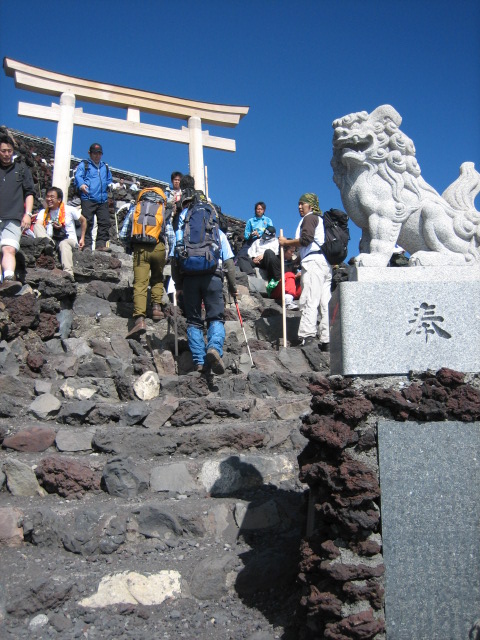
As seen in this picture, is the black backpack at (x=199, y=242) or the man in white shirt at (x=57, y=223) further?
the man in white shirt at (x=57, y=223)

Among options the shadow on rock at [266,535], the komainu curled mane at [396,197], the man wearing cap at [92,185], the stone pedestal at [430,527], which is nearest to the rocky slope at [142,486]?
the shadow on rock at [266,535]

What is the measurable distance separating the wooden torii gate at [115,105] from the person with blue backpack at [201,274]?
18.1 feet

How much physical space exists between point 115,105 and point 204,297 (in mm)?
7387

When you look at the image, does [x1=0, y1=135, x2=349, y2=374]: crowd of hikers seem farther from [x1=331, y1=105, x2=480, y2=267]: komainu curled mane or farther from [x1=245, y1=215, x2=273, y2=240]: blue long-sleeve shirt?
[x1=331, y1=105, x2=480, y2=267]: komainu curled mane

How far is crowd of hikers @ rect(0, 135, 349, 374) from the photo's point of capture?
5875mm

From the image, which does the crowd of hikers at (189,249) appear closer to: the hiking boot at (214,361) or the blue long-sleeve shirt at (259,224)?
the hiking boot at (214,361)

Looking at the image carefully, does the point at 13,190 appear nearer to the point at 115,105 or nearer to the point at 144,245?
the point at 144,245

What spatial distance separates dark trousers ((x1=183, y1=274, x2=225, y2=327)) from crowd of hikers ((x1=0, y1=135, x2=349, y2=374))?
0.03ft

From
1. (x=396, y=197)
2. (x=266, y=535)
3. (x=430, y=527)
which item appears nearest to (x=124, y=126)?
(x=396, y=197)

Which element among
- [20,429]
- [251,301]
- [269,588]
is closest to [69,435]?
[20,429]

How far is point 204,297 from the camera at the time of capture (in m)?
5.97

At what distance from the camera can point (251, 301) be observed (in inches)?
346

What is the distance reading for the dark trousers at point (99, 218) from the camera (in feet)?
31.6

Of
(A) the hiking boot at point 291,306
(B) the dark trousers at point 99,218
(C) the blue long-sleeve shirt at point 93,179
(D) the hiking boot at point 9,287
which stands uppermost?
(C) the blue long-sleeve shirt at point 93,179
